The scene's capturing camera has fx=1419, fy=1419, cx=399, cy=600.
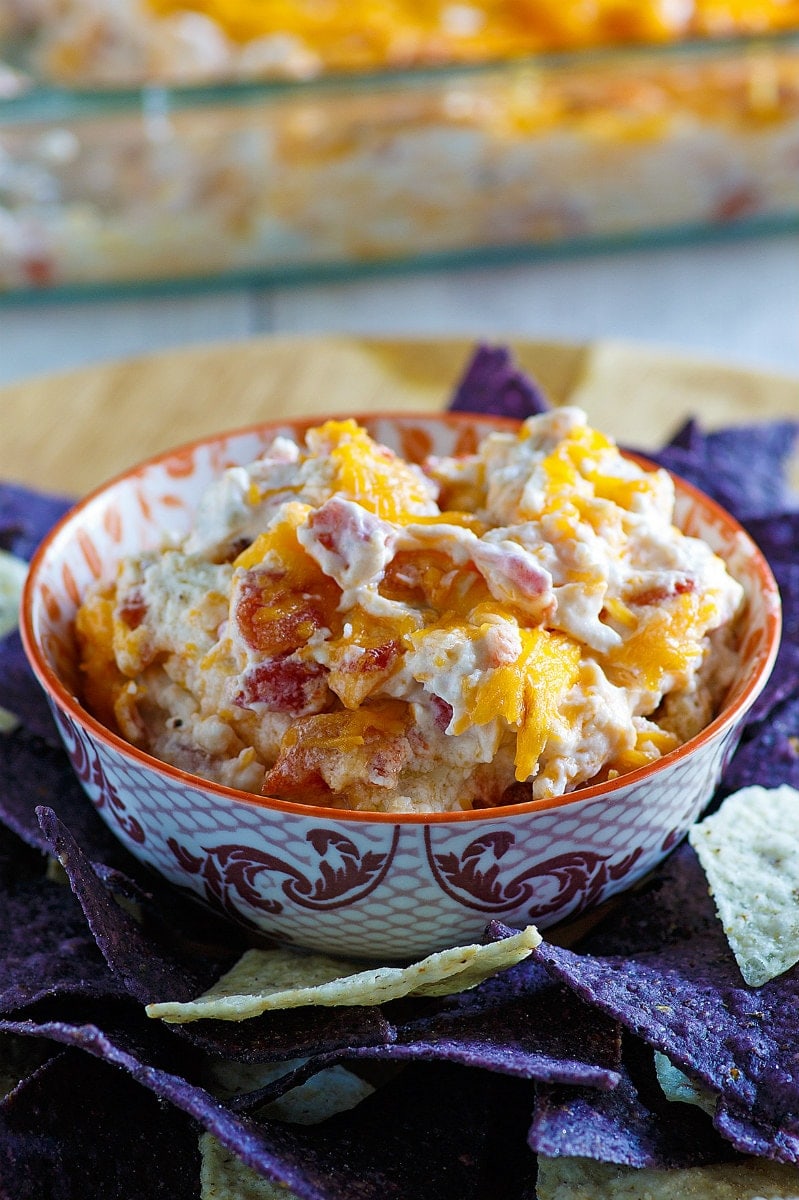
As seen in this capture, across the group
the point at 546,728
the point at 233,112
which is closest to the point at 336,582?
the point at 546,728

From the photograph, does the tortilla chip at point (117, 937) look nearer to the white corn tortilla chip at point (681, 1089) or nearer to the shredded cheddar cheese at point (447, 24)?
the white corn tortilla chip at point (681, 1089)

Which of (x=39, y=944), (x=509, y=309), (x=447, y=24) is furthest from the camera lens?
(x=509, y=309)

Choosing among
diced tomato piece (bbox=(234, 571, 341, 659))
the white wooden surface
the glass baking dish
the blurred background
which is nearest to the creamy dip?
diced tomato piece (bbox=(234, 571, 341, 659))

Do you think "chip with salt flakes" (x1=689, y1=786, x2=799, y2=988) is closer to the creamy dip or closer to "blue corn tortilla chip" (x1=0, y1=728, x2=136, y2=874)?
the creamy dip

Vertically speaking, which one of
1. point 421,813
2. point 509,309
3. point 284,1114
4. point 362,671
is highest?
point 362,671

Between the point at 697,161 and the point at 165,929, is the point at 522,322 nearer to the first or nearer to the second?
the point at 697,161

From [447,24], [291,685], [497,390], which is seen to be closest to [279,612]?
[291,685]

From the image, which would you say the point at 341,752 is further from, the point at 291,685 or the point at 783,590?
the point at 783,590
